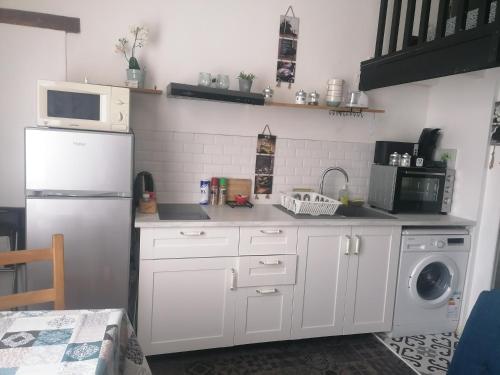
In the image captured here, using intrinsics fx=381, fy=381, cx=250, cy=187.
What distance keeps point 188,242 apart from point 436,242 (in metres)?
1.79

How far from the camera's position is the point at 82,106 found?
6.82ft

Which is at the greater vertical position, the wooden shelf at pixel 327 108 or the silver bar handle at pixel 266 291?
the wooden shelf at pixel 327 108

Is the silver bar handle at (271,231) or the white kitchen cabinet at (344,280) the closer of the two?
the silver bar handle at (271,231)

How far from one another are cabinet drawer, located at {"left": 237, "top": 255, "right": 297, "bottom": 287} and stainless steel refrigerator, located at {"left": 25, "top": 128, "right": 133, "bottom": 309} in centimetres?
70

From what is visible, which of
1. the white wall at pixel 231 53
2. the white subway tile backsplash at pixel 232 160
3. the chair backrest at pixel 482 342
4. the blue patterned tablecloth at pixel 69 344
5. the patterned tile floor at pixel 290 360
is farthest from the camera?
the white subway tile backsplash at pixel 232 160

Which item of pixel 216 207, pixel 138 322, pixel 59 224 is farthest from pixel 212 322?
pixel 59 224

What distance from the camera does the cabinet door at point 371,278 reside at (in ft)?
8.71

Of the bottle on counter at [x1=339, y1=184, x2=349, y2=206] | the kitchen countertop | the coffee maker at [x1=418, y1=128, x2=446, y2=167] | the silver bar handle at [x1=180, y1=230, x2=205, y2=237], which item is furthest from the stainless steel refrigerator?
the coffee maker at [x1=418, y1=128, x2=446, y2=167]

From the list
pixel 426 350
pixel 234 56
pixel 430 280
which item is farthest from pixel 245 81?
pixel 426 350

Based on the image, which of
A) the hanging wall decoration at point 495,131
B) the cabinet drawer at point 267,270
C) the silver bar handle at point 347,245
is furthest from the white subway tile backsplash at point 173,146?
the hanging wall decoration at point 495,131

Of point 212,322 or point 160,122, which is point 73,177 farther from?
point 212,322

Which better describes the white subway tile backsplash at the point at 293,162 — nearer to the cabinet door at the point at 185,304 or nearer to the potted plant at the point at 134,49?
the cabinet door at the point at 185,304

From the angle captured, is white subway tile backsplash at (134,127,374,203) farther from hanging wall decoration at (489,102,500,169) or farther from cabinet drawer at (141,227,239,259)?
hanging wall decoration at (489,102,500,169)

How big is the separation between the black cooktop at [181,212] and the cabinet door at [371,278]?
1.06 m
